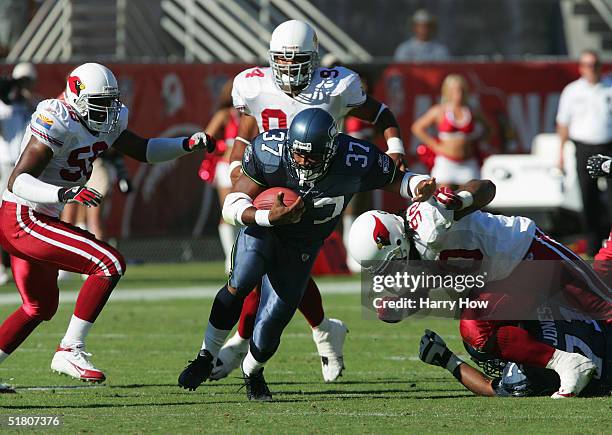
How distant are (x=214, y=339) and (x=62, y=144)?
1196mm

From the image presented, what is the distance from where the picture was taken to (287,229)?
582 centimetres

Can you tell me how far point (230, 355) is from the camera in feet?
21.1

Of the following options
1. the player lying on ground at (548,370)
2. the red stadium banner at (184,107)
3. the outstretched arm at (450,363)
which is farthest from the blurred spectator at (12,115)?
the player lying on ground at (548,370)

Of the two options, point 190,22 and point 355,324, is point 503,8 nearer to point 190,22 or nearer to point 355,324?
point 190,22

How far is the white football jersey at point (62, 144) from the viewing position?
6086 millimetres

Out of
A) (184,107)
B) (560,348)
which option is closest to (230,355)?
(560,348)

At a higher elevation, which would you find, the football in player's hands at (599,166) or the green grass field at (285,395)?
the football in player's hands at (599,166)

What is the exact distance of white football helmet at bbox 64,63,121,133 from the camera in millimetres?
6211

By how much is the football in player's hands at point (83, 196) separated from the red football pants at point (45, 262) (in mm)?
403

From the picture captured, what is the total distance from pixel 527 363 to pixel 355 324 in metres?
→ 3.19

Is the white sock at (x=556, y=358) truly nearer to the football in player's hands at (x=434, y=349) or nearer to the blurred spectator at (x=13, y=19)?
the football in player's hands at (x=434, y=349)

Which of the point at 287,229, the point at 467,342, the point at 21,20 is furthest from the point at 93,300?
the point at 21,20

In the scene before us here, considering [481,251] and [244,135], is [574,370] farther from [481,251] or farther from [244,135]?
[244,135]

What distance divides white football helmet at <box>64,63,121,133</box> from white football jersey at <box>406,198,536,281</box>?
1.57 m
